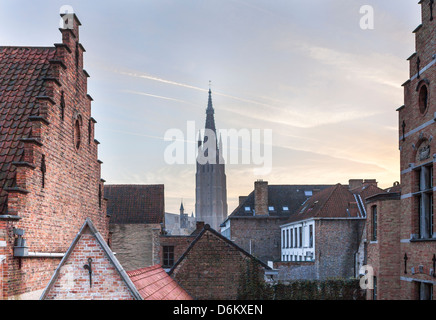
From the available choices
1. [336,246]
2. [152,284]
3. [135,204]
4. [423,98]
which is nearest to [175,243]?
[135,204]

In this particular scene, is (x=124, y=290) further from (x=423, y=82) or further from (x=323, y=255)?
(x=323, y=255)

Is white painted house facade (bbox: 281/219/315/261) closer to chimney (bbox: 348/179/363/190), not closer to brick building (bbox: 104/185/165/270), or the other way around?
chimney (bbox: 348/179/363/190)

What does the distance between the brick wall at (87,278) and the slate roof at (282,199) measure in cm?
4407

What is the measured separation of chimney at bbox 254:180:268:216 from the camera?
2082 inches

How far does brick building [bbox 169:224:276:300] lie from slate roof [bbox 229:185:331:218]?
32.2 m

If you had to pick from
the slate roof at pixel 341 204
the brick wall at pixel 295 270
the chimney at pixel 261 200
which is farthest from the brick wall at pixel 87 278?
the chimney at pixel 261 200

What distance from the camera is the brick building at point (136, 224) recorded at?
36.4 metres

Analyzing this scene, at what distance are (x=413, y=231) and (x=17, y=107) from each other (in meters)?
11.7

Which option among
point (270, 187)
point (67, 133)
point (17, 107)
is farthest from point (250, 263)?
point (270, 187)

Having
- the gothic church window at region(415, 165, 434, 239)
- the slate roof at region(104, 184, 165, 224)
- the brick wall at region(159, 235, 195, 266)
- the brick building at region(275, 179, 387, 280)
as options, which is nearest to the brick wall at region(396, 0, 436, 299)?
the gothic church window at region(415, 165, 434, 239)

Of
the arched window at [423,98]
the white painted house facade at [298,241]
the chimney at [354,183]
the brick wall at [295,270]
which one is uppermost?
the arched window at [423,98]

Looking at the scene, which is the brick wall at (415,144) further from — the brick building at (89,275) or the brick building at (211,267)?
the brick building at (89,275)

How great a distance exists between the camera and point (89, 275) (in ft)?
26.7

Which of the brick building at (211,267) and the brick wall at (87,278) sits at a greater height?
the brick wall at (87,278)
